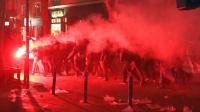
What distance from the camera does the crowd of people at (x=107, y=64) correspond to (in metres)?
15.2

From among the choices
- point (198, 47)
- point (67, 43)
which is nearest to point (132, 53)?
point (198, 47)

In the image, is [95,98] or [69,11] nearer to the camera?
[95,98]

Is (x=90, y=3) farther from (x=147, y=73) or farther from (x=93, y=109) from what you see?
(x=93, y=109)

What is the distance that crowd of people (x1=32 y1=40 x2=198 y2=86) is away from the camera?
50.0ft

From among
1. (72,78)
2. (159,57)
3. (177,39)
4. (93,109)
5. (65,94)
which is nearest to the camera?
(93,109)

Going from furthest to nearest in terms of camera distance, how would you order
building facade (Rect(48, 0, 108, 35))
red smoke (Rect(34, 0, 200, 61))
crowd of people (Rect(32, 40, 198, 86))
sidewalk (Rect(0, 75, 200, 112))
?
building facade (Rect(48, 0, 108, 35)), crowd of people (Rect(32, 40, 198, 86)), red smoke (Rect(34, 0, 200, 61)), sidewalk (Rect(0, 75, 200, 112))

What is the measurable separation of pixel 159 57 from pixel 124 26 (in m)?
1.57

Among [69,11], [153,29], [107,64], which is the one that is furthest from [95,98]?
[69,11]

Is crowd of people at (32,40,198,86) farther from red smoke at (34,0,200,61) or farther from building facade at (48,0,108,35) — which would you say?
building facade at (48,0,108,35)

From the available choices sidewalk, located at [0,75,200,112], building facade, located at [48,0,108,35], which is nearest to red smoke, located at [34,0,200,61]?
sidewalk, located at [0,75,200,112]

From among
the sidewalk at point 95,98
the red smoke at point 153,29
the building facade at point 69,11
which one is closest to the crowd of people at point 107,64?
the red smoke at point 153,29

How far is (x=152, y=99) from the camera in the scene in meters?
12.5

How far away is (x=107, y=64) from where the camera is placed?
697 inches

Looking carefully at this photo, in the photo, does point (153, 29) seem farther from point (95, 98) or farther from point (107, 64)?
point (107, 64)
